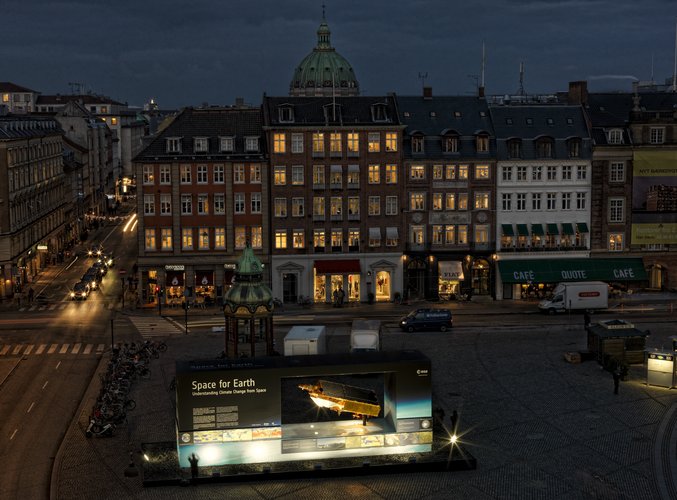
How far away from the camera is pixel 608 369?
65.1 m

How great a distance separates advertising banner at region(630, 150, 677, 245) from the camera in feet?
319

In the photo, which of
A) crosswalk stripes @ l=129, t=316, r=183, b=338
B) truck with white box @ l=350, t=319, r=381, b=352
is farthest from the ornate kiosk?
crosswalk stripes @ l=129, t=316, r=183, b=338

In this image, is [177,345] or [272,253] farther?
[272,253]

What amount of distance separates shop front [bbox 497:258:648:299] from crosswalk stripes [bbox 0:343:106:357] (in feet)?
127

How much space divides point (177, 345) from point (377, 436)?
3164 centimetres

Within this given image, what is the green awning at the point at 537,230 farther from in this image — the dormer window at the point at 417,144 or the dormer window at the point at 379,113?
the dormer window at the point at 379,113

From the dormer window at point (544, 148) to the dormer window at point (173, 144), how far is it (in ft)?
111

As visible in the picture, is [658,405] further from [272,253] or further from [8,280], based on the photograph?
[8,280]

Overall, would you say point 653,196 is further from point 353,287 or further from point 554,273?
point 353,287

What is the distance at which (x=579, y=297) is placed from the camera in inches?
3465

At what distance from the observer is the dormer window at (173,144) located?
94125 millimetres

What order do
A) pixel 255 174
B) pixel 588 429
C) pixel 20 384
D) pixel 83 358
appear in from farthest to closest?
pixel 255 174 → pixel 83 358 → pixel 20 384 → pixel 588 429

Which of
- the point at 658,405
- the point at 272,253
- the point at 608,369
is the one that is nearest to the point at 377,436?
the point at 658,405

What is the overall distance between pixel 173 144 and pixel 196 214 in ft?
22.5
